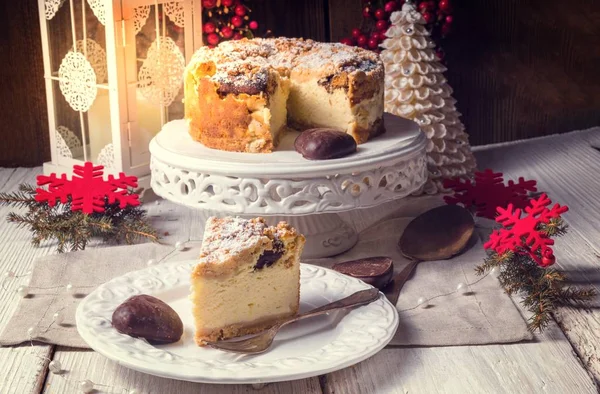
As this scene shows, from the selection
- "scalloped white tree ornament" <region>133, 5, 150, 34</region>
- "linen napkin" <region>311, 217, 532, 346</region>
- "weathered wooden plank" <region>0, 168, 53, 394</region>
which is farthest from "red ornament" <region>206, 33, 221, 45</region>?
"linen napkin" <region>311, 217, 532, 346</region>

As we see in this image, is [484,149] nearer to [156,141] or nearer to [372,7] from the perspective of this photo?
[372,7]

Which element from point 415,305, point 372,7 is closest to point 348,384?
point 415,305

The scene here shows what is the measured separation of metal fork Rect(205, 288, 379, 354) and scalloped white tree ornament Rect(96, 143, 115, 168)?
3.30 ft

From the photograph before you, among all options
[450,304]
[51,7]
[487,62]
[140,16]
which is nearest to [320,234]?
[450,304]

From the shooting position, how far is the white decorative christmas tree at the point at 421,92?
8.38ft

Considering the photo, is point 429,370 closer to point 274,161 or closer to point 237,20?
point 274,161

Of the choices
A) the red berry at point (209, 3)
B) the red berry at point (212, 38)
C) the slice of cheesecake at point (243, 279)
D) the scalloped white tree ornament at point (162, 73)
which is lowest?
the slice of cheesecake at point (243, 279)

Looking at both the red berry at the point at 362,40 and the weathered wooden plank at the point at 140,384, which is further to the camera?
the red berry at the point at 362,40

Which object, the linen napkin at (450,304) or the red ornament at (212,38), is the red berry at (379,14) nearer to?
the red ornament at (212,38)

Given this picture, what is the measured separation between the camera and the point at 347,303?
1.64m

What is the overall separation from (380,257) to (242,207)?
328 mm

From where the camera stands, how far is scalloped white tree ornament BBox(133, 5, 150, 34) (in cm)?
235

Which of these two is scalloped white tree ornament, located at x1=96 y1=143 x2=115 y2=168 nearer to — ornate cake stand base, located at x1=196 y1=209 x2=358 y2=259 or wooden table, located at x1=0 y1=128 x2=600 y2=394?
ornate cake stand base, located at x1=196 y1=209 x2=358 y2=259

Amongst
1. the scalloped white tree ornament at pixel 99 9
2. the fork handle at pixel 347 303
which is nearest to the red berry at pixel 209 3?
the scalloped white tree ornament at pixel 99 9
